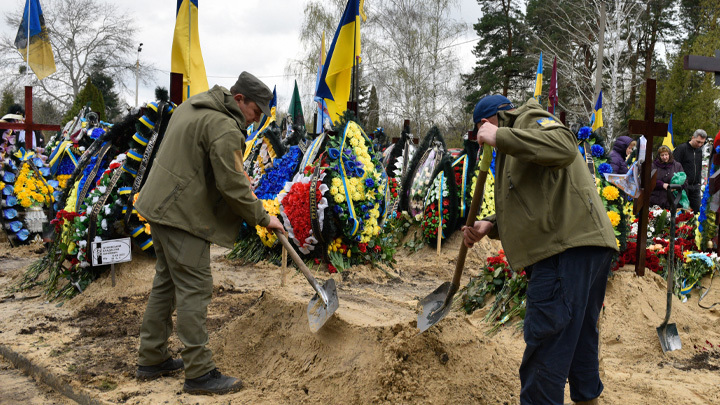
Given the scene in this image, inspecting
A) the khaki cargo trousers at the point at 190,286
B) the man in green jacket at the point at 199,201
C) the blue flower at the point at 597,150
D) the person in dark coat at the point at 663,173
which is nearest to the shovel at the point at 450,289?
the man in green jacket at the point at 199,201

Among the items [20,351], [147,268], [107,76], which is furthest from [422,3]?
[20,351]

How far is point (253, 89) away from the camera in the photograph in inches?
145

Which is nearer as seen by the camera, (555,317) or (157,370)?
(555,317)

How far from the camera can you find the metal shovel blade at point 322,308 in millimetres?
3736

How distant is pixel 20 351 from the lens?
4340 millimetres

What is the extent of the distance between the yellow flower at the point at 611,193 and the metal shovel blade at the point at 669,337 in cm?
168

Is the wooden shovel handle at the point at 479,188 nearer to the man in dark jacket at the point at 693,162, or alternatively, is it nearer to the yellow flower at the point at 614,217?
the yellow flower at the point at 614,217

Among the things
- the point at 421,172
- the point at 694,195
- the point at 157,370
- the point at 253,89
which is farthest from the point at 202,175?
the point at 694,195

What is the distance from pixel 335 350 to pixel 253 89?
1.83 m

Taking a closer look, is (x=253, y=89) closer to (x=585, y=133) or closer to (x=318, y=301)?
(x=318, y=301)

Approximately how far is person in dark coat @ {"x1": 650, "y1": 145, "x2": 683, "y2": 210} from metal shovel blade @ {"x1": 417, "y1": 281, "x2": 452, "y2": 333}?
7035mm

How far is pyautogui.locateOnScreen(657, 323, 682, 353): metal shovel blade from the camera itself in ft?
15.3

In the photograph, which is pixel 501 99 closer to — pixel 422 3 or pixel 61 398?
pixel 61 398

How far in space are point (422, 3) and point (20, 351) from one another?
2532 cm
